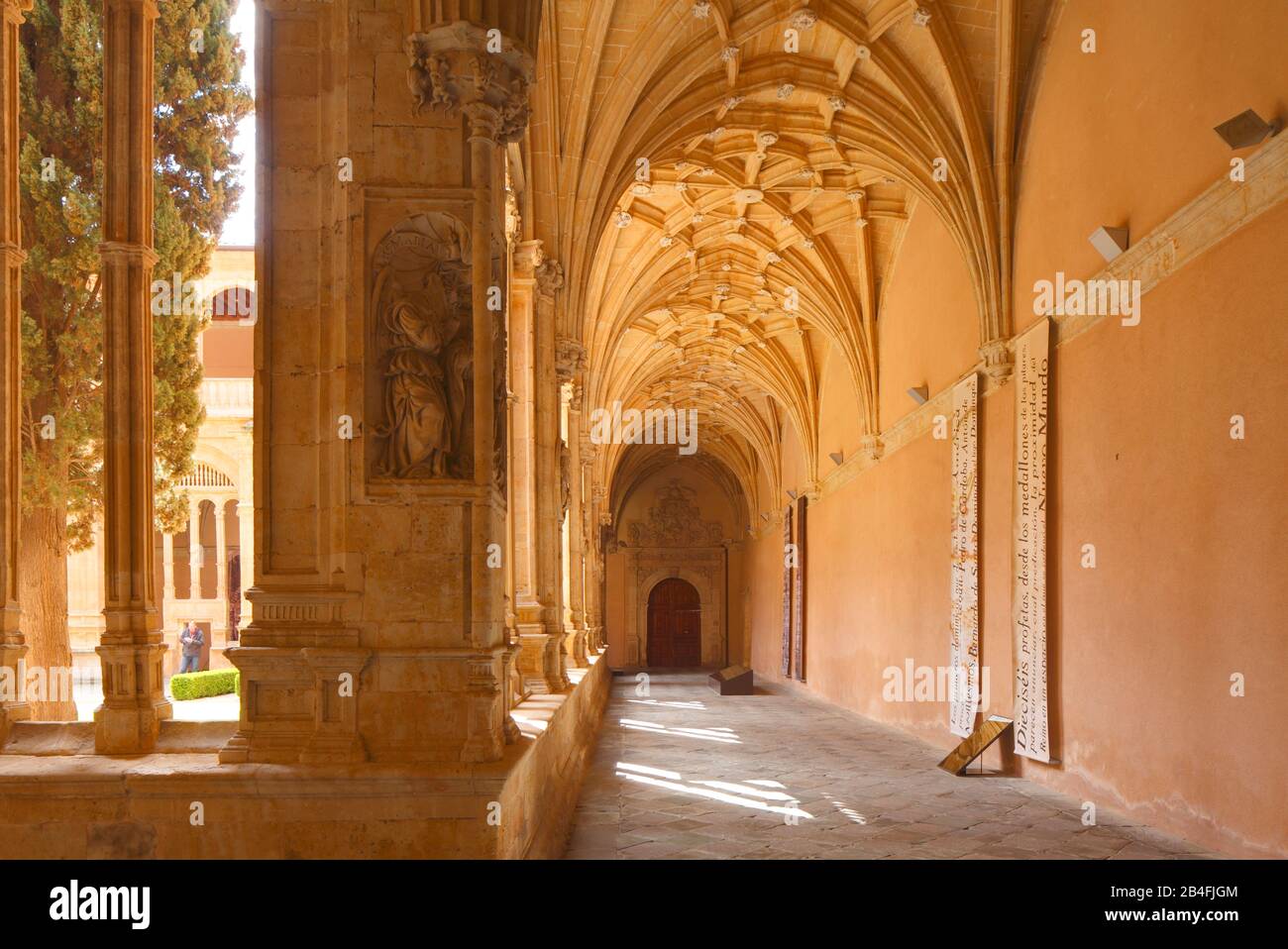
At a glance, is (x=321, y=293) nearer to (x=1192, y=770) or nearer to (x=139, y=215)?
(x=139, y=215)

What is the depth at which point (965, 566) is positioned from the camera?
1146cm

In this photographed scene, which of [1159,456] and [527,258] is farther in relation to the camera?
[527,258]

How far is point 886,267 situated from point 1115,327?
7639 mm

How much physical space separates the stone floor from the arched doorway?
22543mm

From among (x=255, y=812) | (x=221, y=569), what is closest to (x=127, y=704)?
(x=255, y=812)

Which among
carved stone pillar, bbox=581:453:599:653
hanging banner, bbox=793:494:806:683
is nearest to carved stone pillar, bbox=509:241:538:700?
carved stone pillar, bbox=581:453:599:653

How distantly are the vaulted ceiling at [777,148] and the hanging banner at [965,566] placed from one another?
1064 mm

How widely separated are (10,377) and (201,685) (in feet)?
24.7

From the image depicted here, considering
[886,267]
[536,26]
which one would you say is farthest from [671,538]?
[536,26]

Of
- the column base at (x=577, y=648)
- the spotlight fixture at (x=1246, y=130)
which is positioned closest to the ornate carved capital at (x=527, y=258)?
the column base at (x=577, y=648)

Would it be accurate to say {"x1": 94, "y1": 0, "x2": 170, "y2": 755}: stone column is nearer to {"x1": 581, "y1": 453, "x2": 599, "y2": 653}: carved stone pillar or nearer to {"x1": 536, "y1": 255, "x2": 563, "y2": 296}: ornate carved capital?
{"x1": 536, "y1": 255, "x2": 563, "y2": 296}: ornate carved capital

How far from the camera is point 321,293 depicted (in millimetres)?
4723

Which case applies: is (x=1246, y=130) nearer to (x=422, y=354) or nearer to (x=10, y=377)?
(x=422, y=354)

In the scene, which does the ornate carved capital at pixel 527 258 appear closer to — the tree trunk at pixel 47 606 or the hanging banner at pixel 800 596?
the tree trunk at pixel 47 606
